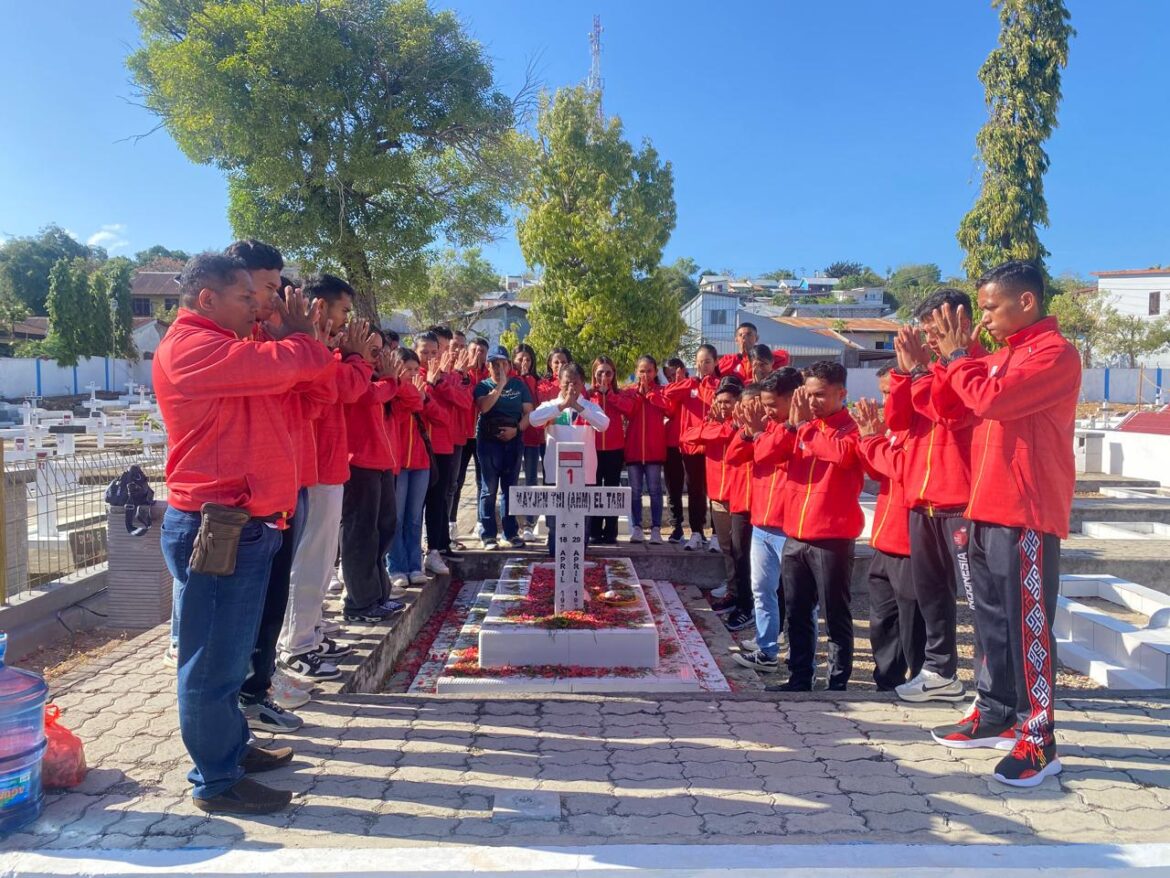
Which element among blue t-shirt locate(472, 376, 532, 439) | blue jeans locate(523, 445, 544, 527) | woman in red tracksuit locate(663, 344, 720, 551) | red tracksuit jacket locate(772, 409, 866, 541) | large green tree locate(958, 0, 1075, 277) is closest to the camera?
red tracksuit jacket locate(772, 409, 866, 541)

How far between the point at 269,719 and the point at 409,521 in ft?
9.36

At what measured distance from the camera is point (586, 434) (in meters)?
7.13

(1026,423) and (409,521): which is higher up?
(1026,423)

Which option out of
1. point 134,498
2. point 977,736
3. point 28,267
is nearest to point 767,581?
point 977,736

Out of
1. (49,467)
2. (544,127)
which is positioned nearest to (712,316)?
(544,127)

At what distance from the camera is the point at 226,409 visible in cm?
290

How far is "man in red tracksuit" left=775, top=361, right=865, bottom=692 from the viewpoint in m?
4.54

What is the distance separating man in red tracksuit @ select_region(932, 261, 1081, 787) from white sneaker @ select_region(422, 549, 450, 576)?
4.47 metres

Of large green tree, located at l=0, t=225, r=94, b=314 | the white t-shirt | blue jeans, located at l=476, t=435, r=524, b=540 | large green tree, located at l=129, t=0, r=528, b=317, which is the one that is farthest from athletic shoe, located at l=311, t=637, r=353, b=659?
large green tree, located at l=0, t=225, r=94, b=314

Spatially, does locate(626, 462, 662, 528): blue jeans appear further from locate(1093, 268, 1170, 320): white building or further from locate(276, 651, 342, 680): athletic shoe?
locate(1093, 268, 1170, 320): white building

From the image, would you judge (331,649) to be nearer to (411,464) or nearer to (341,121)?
(411,464)

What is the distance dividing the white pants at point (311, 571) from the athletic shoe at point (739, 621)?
3.42 m

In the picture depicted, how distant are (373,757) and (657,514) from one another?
5325mm

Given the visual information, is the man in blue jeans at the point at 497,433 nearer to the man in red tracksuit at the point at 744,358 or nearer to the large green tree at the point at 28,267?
the man in red tracksuit at the point at 744,358
